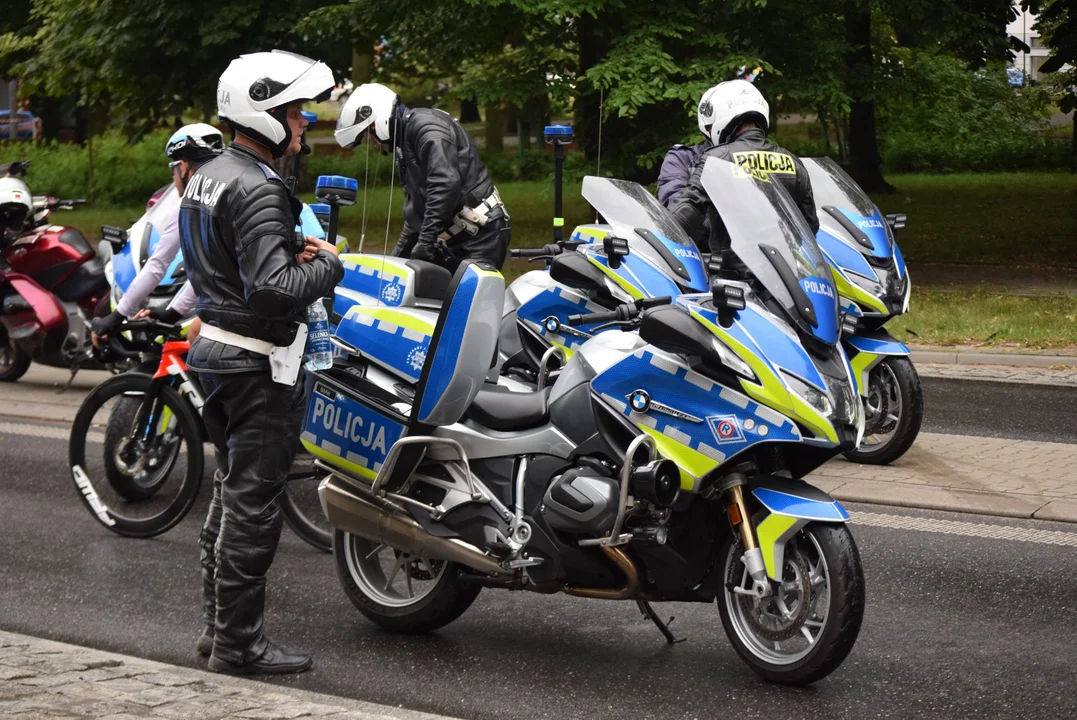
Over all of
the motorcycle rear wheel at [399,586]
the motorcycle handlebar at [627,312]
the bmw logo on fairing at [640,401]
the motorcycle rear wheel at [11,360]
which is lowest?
the motorcycle rear wheel at [11,360]

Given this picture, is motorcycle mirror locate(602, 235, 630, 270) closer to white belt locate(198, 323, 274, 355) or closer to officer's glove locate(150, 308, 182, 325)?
officer's glove locate(150, 308, 182, 325)

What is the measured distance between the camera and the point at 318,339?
5266 millimetres

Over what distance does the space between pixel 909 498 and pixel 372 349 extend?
332cm

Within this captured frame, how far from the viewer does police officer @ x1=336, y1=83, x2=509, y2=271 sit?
8.52 m

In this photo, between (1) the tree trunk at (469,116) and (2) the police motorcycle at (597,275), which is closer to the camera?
(2) the police motorcycle at (597,275)

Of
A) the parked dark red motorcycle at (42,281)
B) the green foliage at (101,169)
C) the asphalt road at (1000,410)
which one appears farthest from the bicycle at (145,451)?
the green foliage at (101,169)

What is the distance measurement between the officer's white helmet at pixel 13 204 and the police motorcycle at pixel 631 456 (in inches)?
262

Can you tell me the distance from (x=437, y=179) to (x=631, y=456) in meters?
4.05

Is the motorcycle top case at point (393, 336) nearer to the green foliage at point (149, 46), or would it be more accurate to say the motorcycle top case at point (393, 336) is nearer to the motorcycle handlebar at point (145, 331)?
the motorcycle handlebar at point (145, 331)

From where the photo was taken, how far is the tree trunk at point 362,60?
22.5m

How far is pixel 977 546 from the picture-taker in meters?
6.84

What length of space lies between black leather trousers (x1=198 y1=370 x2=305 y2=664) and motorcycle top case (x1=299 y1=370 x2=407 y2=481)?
0.27 metres

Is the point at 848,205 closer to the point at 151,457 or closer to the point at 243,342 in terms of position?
the point at 151,457

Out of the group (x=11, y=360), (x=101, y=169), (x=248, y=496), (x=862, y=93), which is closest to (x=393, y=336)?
(x=248, y=496)
